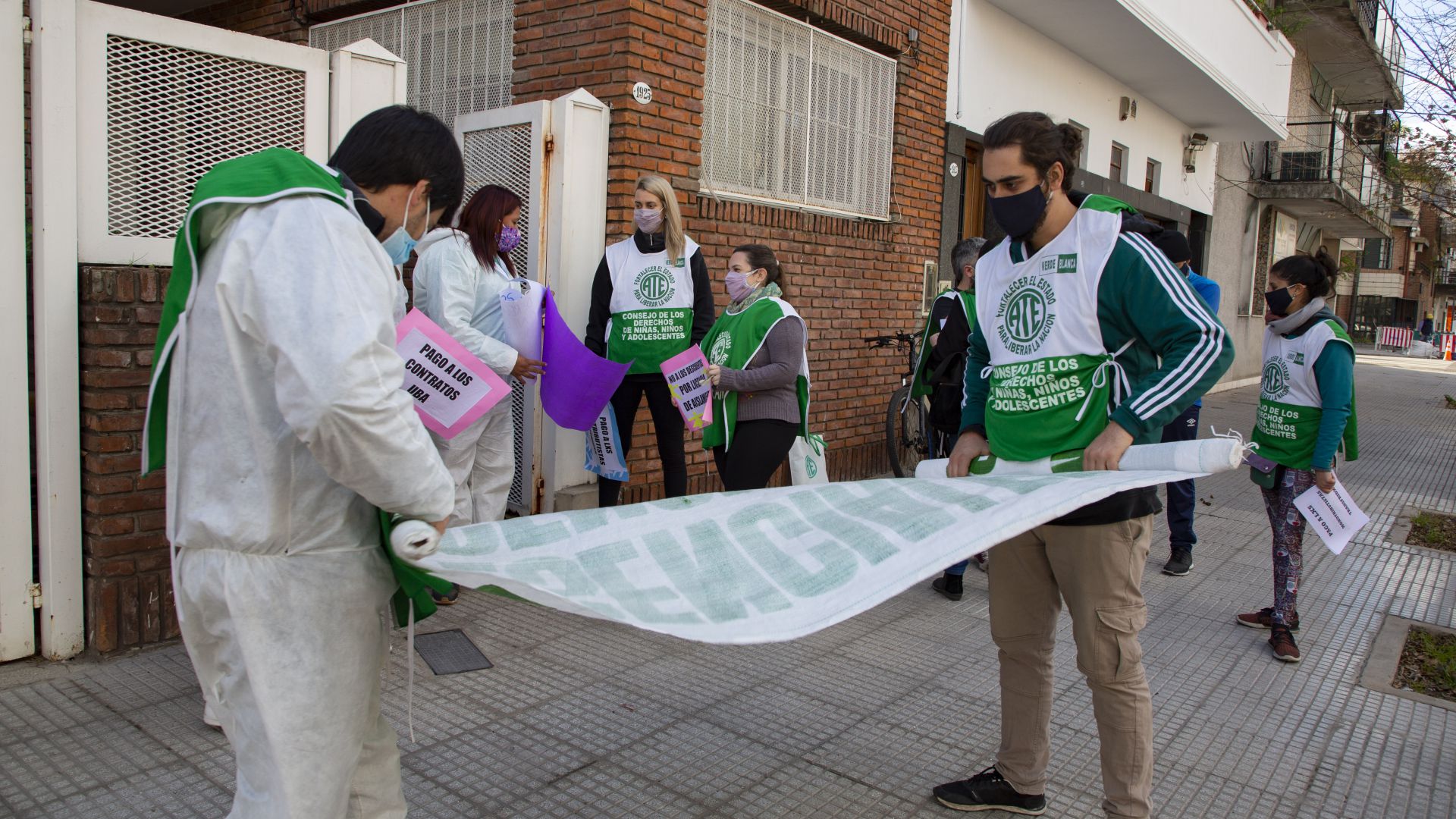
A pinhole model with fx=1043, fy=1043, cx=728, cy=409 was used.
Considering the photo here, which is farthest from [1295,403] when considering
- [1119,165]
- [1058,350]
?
[1119,165]

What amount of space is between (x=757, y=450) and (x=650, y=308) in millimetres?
1036

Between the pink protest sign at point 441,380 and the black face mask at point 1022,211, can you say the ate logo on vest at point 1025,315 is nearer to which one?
the black face mask at point 1022,211

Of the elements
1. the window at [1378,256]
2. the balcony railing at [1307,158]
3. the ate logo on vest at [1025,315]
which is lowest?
the ate logo on vest at [1025,315]

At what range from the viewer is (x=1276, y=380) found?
5340 mm

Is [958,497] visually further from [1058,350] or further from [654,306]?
[654,306]

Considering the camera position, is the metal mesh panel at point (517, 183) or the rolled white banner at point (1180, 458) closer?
the rolled white banner at point (1180, 458)

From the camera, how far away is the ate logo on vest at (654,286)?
568 centimetres

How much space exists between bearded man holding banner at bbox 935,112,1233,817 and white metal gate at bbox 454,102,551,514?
3644mm

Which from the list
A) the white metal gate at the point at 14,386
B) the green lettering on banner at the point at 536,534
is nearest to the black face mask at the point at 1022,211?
the green lettering on banner at the point at 536,534

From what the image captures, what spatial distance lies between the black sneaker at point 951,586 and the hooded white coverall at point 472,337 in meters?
2.47

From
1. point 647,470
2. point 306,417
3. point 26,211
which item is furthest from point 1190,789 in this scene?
→ point 26,211

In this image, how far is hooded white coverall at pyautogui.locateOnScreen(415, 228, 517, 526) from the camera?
490 cm

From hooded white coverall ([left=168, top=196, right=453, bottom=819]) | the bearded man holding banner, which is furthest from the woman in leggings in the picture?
hooded white coverall ([left=168, top=196, right=453, bottom=819])

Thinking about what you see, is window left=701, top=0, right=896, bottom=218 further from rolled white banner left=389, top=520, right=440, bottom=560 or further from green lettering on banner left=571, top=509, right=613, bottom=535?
rolled white banner left=389, top=520, right=440, bottom=560
